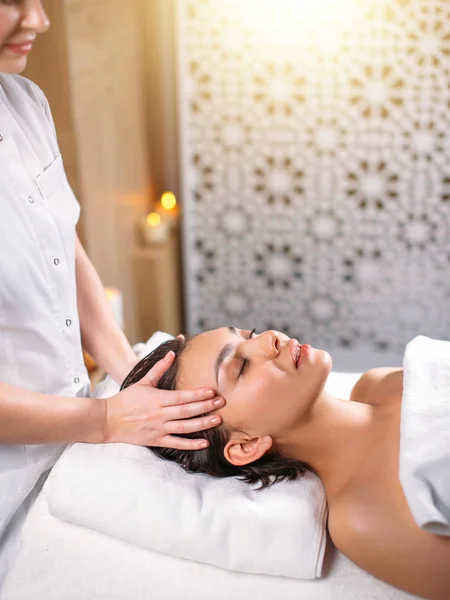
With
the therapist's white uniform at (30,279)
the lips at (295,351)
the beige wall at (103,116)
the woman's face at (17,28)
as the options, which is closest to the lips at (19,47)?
the woman's face at (17,28)

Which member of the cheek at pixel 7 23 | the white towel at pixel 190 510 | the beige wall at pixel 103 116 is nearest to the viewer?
the cheek at pixel 7 23

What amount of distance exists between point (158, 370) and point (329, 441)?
16.1 inches

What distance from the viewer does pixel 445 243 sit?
10.6ft

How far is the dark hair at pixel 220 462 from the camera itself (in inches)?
53.6

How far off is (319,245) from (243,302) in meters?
0.53

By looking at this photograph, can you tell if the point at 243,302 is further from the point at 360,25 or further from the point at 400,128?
the point at 360,25

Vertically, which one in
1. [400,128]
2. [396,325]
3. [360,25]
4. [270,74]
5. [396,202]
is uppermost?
[360,25]

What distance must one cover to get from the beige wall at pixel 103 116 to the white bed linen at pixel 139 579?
1502 millimetres

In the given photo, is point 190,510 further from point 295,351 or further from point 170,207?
point 170,207

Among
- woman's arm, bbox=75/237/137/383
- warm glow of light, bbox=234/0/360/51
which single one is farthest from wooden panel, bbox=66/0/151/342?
woman's arm, bbox=75/237/137/383

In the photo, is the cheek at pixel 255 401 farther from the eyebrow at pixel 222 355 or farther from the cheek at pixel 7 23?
the cheek at pixel 7 23

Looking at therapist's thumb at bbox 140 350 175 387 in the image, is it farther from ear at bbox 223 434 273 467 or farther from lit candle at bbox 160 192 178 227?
lit candle at bbox 160 192 178 227

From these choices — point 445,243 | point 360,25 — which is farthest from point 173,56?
point 445,243

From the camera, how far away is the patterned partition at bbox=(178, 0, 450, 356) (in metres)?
3.03
